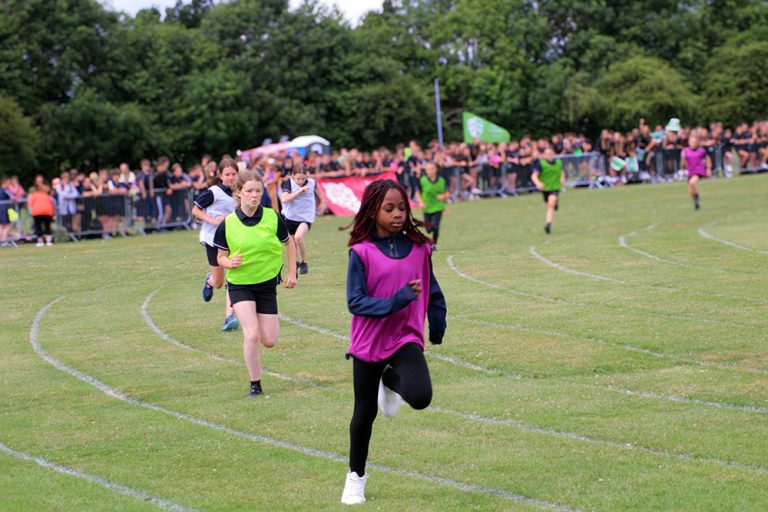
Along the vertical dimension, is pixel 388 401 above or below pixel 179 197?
below

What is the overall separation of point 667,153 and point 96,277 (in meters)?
28.6

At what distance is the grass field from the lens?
7457 mm

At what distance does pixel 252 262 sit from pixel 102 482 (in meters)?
2.86

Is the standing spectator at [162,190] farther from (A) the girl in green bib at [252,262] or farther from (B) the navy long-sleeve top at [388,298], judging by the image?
(B) the navy long-sleeve top at [388,298]

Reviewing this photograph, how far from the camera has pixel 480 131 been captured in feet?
153

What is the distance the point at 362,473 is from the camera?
7.08 metres

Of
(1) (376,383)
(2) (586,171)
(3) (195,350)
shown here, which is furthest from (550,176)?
(1) (376,383)

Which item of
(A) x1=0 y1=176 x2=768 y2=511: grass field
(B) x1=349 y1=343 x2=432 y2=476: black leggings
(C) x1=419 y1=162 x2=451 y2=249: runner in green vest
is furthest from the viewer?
(C) x1=419 y1=162 x2=451 y2=249: runner in green vest

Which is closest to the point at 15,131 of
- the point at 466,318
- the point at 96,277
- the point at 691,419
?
the point at 96,277

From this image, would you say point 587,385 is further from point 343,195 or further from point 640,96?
point 640,96

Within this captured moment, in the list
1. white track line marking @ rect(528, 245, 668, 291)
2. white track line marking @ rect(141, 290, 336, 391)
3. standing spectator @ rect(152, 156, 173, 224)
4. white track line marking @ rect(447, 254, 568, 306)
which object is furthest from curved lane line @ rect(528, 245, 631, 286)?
standing spectator @ rect(152, 156, 173, 224)

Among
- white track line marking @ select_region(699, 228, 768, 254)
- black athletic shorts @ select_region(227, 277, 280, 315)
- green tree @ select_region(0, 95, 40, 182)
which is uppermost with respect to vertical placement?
green tree @ select_region(0, 95, 40, 182)

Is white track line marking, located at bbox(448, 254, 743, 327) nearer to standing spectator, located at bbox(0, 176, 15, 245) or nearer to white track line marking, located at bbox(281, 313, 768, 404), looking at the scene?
white track line marking, located at bbox(281, 313, 768, 404)

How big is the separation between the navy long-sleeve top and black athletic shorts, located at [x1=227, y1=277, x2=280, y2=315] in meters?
3.43
